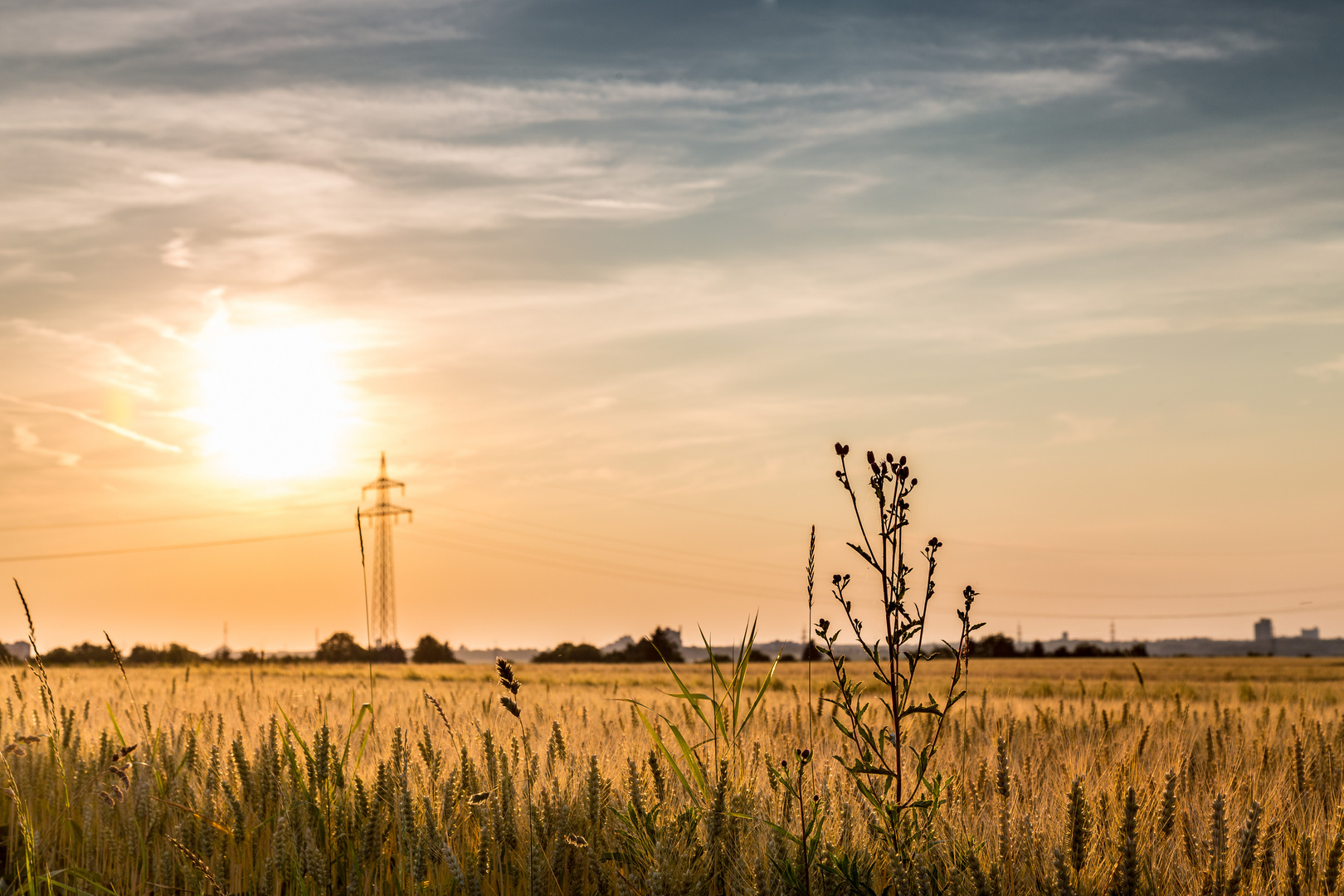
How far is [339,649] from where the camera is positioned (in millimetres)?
75875

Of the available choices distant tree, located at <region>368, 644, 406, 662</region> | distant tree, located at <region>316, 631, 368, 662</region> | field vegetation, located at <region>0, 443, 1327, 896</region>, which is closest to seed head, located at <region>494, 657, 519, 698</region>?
field vegetation, located at <region>0, 443, 1327, 896</region>

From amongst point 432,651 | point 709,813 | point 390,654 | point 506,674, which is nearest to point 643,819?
point 709,813

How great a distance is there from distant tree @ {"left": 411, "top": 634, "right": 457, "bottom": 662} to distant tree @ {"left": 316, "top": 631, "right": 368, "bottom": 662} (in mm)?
5476

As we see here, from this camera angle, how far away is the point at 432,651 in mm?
80688

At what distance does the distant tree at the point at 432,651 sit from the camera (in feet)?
265

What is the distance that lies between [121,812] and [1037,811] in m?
4.23

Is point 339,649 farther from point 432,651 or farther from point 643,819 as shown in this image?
point 643,819

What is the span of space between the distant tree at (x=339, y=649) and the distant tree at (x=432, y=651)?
548cm

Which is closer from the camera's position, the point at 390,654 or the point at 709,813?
the point at 709,813

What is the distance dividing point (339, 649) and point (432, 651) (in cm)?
772

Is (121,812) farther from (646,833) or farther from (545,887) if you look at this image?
(646,833)

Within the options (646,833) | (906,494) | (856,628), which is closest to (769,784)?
(646,833)

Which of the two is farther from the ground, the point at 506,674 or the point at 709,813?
the point at 506,674

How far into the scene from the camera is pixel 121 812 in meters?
4.84
